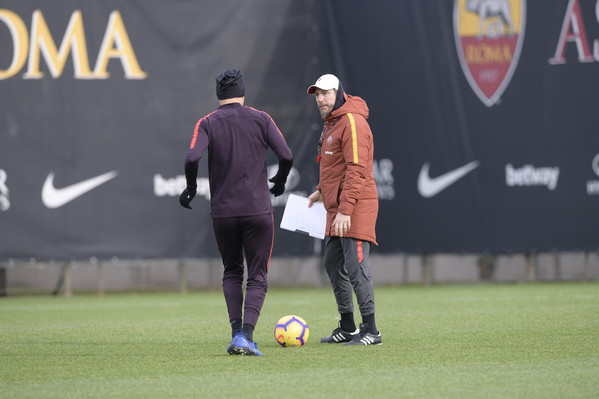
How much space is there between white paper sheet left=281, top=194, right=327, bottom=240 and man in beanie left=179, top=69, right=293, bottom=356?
0.63 meters

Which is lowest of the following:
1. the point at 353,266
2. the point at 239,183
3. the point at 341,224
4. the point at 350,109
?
Result: the point at 353,266

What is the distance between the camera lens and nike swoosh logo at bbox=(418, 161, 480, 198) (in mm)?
13742

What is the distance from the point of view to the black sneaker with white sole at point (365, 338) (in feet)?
21.7

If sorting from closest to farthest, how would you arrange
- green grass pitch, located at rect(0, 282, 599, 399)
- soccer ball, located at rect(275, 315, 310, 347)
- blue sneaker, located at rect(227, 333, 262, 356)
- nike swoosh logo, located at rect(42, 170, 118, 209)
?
green grass pitch, located at rect(0, 282, 599, 399), blue sneaker, located at rect(227, 333, 262, 356), soccer ball, located at rect(275, 315, 310, 347), nike swoosh logo, located at rect(42, 170, 118, 209)

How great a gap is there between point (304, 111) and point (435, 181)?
2.25m

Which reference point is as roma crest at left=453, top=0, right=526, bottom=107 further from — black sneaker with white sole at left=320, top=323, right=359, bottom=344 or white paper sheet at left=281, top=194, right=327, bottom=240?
black sneaker with white sole at left=320, top=323, right=359, bottom=344

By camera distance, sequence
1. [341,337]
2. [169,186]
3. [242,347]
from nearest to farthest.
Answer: [242,347] → [341,337] → [169,186]

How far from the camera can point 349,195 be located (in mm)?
6465

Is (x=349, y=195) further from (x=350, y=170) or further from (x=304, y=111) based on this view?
(x=304, y=111)

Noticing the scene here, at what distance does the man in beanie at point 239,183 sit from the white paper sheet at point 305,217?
0.63 meters

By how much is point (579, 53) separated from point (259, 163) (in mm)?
9286

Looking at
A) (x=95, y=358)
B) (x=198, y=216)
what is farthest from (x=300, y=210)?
(x=198, y=216)

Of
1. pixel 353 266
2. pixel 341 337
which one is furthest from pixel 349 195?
pixel 341 337

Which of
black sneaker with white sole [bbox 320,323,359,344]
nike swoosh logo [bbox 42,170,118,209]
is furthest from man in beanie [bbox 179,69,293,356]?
nike swoosh logo [bbox 42,170,118,209]
